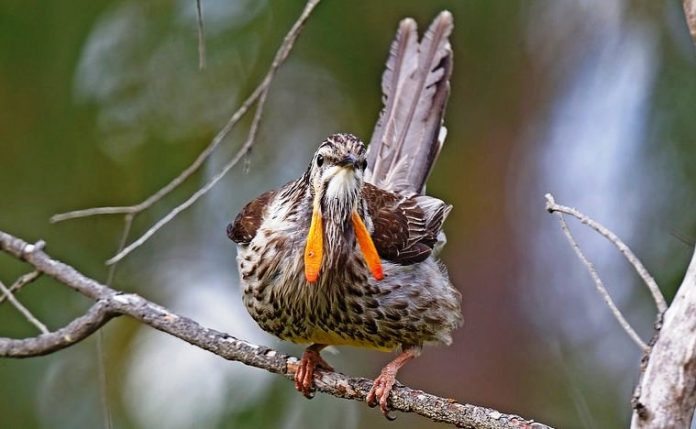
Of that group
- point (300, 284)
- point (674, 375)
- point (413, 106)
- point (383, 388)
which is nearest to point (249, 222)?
point (300, 284)

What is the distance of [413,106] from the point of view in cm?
491

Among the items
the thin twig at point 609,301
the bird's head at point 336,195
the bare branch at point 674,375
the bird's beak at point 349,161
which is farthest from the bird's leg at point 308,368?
the bare branch at point 674,375

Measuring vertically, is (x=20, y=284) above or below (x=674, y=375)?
above

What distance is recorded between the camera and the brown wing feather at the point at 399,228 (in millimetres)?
4145

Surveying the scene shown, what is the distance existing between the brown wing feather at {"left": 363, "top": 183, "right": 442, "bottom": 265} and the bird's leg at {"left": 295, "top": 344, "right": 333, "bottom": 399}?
47 centimetres

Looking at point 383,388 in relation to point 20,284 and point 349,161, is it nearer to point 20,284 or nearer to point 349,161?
point 349,161

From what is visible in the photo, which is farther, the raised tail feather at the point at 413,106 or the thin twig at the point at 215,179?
the raised tail feather at the point at 413,106

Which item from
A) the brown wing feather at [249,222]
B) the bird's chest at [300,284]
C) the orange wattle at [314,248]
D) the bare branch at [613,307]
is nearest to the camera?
the bare branch at [613,307]

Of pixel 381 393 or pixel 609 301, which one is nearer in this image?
pixel 609 301

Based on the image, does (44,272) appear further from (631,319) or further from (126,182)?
(631,319)

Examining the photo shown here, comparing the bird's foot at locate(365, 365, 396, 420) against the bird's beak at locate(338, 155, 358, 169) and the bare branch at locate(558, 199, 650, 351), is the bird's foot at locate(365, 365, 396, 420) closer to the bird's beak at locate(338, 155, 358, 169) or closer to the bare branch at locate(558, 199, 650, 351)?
the bird's beak at locate(338, 155, 358, 169)

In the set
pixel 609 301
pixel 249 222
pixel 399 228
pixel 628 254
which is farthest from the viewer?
pixel 399 228

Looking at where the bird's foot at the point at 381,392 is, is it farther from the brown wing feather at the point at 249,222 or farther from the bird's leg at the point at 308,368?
the brown wing feather at the point at 249,222

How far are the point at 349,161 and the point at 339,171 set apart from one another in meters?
0.09
